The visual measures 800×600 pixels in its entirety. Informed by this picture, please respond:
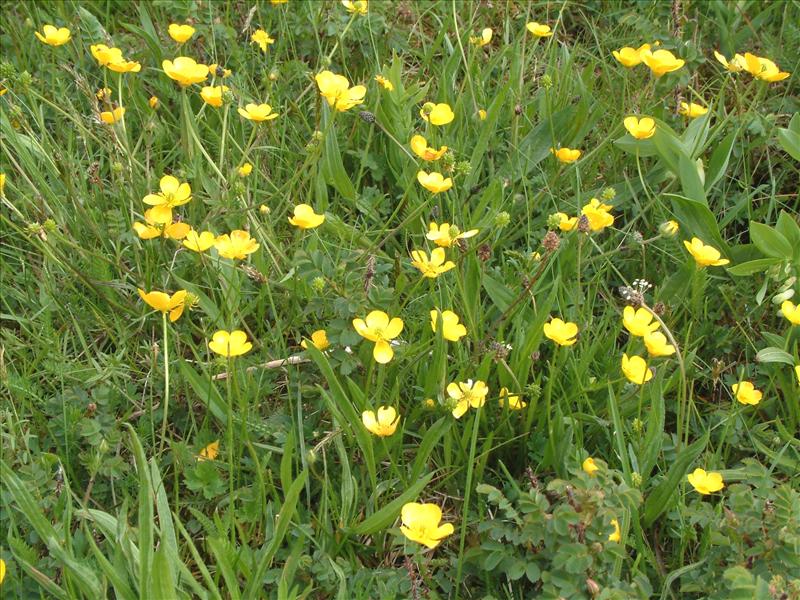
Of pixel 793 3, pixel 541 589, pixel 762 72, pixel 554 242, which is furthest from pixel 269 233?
pixel 793 3

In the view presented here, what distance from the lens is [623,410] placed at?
6.62ft

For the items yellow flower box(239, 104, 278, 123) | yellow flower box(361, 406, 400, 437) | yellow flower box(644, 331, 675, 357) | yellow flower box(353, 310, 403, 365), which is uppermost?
yellow flower box(239, 104, 278, 123)

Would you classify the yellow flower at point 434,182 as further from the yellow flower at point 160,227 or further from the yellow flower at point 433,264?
the yellow flower at point 160,227

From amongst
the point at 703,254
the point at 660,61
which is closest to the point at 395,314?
the point at 703,254

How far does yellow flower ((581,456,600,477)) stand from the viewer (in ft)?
5.36

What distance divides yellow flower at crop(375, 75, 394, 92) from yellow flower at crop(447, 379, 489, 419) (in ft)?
3.65

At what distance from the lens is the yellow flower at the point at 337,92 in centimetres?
234

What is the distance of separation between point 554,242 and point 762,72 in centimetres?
111

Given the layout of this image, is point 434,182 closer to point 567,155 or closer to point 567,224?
point 567,224

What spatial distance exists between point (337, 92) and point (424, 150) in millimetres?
271

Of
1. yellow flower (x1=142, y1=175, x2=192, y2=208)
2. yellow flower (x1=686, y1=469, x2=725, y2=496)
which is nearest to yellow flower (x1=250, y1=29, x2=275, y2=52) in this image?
yellow flower (x1=142, y1=175, x2=192, y2=208)

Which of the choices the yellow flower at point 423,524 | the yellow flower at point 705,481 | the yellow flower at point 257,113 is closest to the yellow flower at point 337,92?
the yellow flower at point 257,113

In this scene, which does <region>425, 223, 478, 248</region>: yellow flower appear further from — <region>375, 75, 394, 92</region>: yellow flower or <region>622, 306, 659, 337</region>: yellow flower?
<region>375, 75, 394, 92</region>: yellow flower

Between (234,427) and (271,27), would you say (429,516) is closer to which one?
(234,427)
